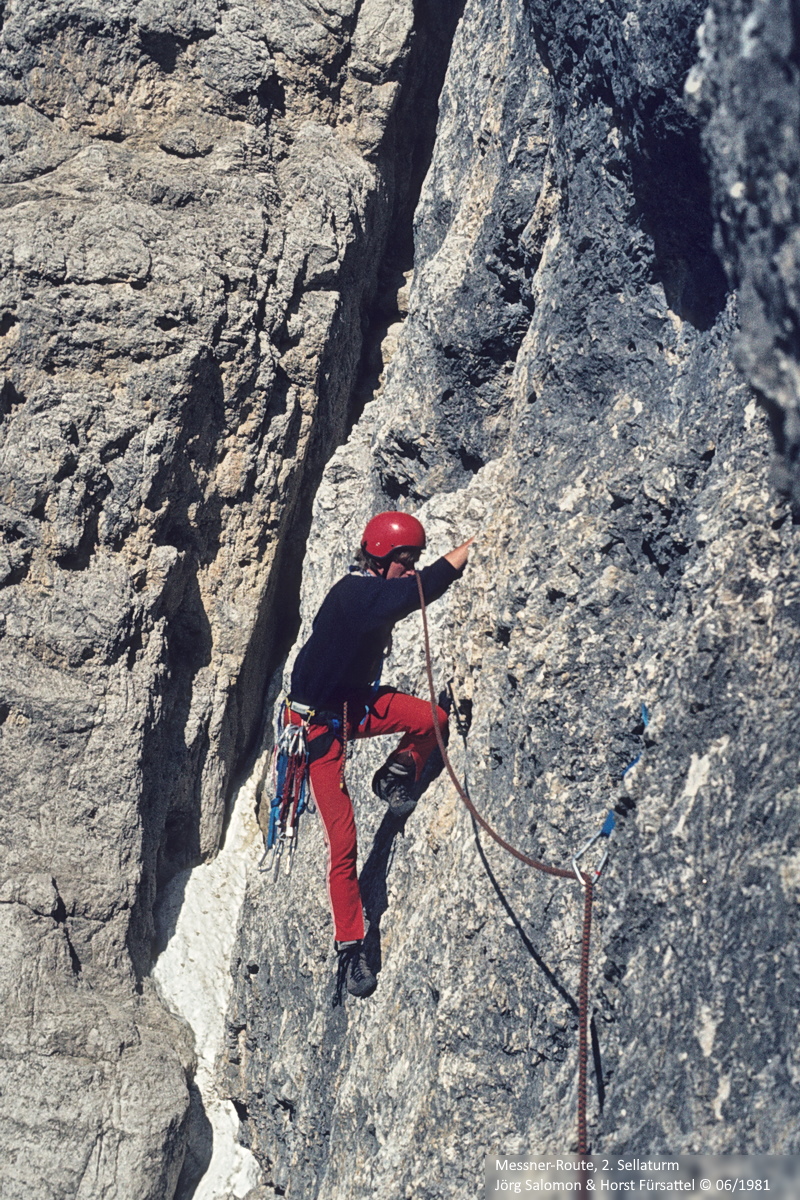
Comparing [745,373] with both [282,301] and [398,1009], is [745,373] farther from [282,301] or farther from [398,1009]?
[282,301]

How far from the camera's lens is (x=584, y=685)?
12.6 ft

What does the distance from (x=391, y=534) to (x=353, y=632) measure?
52cm

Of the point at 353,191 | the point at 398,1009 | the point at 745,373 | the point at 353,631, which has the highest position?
the point at 353,191

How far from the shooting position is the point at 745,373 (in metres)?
2.42

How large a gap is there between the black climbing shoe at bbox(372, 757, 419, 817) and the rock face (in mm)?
169

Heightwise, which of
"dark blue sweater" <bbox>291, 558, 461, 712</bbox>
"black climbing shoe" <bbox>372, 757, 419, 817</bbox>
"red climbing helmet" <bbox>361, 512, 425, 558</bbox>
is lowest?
"black climbing shoe" <bbox>372, 757, 419, 817</bbox>

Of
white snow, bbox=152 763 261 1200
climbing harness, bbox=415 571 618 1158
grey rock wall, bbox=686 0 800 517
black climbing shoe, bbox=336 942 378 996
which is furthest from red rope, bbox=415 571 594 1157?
white snow, bbox=152 763 261 1200

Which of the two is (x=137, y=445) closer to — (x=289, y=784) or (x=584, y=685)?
(x=289, y=784)

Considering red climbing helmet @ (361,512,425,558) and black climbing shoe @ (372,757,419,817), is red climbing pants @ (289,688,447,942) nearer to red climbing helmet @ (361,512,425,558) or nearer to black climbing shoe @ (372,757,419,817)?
black climbing shoe @ (372,757,419,817)

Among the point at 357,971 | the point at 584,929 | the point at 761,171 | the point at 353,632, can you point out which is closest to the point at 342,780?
the point at 353,632

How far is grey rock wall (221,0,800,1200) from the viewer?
118 inches

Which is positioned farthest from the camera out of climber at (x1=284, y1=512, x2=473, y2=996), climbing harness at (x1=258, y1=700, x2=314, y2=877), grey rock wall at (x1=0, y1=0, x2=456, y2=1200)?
grey rock wall at (x1=0, y1=0, x2=456, y2=1200)

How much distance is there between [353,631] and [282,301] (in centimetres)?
260

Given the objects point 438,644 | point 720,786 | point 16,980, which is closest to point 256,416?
point 438,644
